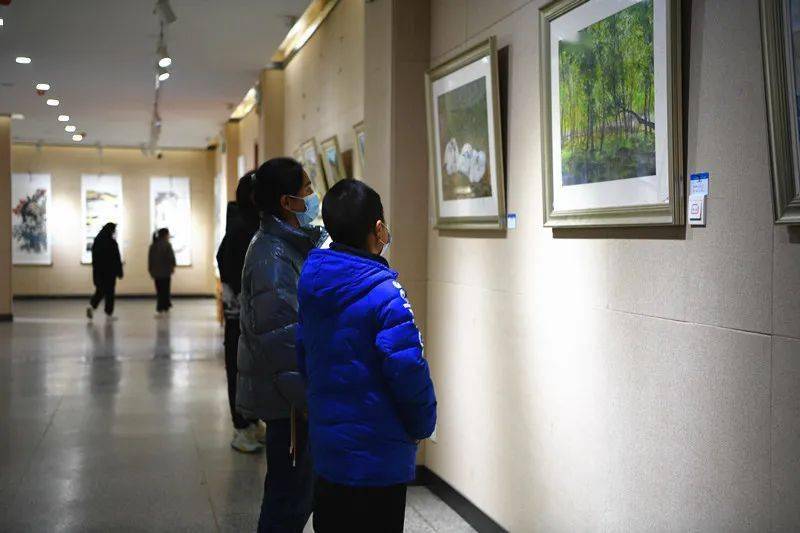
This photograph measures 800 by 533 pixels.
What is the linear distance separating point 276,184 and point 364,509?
1447mm

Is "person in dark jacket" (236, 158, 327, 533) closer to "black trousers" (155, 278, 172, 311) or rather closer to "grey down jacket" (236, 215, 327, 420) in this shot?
"grey down jacket" (236, 215, 327, 420)

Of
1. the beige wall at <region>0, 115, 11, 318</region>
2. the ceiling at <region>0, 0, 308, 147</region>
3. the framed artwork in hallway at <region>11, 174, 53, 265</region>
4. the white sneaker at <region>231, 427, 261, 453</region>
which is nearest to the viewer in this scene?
the white sneaker at <region>231, 427, 261, 453</region>

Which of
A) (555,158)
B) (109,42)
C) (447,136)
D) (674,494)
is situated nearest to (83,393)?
(109,42)

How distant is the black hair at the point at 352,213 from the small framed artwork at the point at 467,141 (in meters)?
1.84

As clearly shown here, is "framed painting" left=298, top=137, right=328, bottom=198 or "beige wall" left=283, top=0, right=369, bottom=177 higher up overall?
"beige wall" left=283, top=0, right=369, bottom=177

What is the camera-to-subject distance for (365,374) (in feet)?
9.63

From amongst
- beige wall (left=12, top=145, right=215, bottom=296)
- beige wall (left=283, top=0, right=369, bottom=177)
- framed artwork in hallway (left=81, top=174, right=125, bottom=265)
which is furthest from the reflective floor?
framed artwork in hallway (left=81, top=174, right=125, bottom=265)

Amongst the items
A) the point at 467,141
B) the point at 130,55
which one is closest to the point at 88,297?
the point at 130,55

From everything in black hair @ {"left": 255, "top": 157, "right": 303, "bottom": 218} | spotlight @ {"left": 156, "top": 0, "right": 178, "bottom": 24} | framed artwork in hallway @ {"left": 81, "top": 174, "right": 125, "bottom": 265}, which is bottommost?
black hair @ {"left": 255, "top": 157, "right": 303, "bottom": 218}

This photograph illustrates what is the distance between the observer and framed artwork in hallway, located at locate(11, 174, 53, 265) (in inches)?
1025

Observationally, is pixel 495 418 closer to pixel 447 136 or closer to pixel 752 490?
pixel 447 136

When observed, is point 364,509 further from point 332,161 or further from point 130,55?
point 130,55

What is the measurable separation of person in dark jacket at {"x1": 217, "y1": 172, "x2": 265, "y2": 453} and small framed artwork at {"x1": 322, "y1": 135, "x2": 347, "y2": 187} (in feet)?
7.54

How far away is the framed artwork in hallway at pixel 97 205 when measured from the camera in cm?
2662
